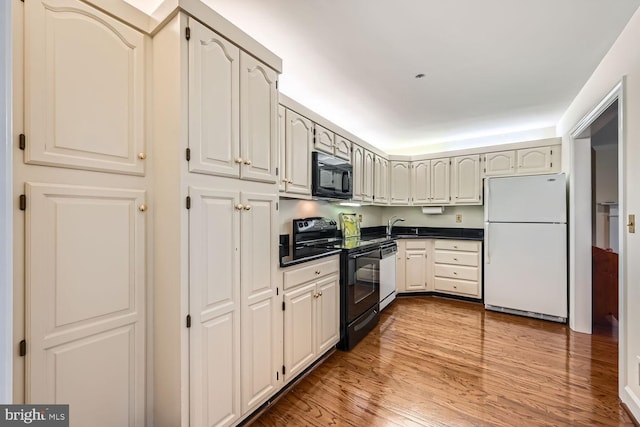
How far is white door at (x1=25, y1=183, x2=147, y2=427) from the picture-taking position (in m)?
1.05

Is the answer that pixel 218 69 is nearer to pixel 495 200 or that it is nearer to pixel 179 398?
pixel 179 398

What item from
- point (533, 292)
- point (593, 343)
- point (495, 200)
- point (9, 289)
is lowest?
point (593, 343)

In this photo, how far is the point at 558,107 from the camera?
3.20 meters

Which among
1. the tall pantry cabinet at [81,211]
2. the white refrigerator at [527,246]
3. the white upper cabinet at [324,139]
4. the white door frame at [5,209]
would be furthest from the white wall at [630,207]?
the tall pantry cabinet at [81,211]

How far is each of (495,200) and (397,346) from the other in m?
2.38

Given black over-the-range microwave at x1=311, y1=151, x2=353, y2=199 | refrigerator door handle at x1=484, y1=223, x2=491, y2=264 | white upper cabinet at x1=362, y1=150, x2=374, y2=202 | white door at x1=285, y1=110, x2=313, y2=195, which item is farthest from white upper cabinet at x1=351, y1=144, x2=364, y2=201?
refrigerator door handle at x1=484, y1=223, x2=491, y2=264

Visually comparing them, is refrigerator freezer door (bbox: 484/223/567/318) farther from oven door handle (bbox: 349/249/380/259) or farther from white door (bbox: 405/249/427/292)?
oven door handle (bbox: 349/249/380/259)

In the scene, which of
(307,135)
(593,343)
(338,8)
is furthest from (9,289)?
(593,343)

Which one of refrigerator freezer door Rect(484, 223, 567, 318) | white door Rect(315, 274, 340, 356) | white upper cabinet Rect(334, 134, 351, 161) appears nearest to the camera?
white door Rect(315, 274, 340, 356)

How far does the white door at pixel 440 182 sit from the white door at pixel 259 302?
3.45m

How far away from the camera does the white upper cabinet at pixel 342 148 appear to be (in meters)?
3.10

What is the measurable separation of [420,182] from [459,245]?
1203 mm

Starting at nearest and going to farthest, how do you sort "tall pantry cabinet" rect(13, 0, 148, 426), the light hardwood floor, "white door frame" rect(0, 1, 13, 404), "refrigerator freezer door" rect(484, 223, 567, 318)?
1. "white door frame" rect(0, 1, 13, 404)
2. "tall pantry cabinet" rect(13, 0, 148, 426)
3. the light hardwood floor
4. "refrigerator freezer door" rect(484, 223, 567, 318)

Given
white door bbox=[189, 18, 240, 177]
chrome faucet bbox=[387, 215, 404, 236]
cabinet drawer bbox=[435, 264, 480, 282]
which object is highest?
white door bbox=[189, 18, 240, 177]
